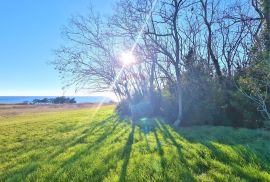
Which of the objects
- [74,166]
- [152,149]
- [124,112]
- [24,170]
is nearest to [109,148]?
[152,149]

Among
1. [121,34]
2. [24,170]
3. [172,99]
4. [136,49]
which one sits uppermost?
[121,34]

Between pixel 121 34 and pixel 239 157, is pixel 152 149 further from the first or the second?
pixel 121 34

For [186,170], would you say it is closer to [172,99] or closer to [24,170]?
[24,170]

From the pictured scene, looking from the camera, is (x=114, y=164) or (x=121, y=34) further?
(x=121, y=34)

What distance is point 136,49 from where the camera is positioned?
13.5 m

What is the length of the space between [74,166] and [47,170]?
57 cm

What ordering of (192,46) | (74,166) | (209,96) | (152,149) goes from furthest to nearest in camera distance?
(192,46) < (209,96) < (152,149) < (74,166)

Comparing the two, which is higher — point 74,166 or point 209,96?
point 209,96

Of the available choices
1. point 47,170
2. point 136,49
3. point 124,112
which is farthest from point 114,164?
point 124,112

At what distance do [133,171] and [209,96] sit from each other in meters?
9.12

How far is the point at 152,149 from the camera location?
6.84 metres

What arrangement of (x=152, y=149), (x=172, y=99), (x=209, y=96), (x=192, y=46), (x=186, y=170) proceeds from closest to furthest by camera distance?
(x=186, y=170) < (x=152, y=149) < (x=209, y=96) < (x=172, y=99) < (x=192, y=46)

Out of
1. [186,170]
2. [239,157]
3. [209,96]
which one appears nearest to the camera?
[186,170]

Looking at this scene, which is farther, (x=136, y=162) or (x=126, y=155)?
(x=126, y=155)
